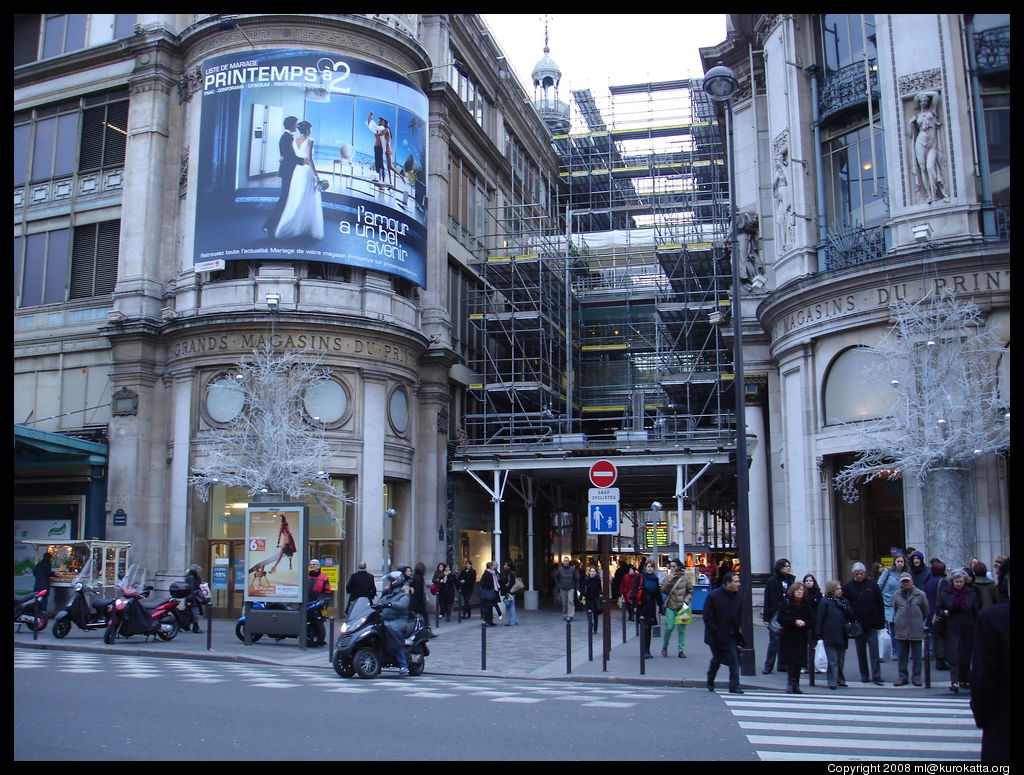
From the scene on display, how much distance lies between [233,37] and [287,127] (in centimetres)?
395

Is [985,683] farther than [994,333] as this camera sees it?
No

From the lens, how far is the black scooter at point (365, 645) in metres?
15.9

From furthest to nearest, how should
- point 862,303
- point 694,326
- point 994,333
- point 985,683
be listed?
1. point 694,326
2. point 862,303
3. point 994,333
4. point 985,683

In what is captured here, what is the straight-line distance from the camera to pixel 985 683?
20.9 feet

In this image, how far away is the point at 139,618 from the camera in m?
21.1

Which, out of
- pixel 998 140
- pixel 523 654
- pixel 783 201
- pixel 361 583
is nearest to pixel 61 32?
pixel 361 583

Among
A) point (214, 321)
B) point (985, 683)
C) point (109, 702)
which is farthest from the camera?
point (214, 321)

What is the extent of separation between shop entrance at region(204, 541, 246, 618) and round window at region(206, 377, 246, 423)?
3.77 meters

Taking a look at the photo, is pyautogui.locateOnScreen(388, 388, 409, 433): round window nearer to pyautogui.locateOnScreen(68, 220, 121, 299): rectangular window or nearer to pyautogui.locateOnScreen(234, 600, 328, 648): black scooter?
pyautogui.locateOnScreen(68, 220, 121, 299): rectangular window

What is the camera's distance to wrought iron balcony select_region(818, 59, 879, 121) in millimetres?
25250

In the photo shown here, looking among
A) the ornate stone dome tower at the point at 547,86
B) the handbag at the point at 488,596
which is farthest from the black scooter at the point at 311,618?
the ornate stone dome tower at the point at 547,86
